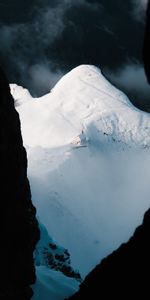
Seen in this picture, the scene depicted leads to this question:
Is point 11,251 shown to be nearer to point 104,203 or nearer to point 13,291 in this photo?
point 13,291

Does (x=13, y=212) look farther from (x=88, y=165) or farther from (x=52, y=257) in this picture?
(x=88, y=165)

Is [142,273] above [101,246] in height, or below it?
below

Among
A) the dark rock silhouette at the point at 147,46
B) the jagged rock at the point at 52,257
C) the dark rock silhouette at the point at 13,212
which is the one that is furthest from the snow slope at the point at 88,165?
the dark rock silhouette at the point at 147,46

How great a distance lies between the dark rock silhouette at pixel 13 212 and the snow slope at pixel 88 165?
9244 cm

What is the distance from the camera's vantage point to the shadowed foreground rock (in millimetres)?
17750

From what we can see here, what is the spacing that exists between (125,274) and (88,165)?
492 feet

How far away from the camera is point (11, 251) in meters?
26.5

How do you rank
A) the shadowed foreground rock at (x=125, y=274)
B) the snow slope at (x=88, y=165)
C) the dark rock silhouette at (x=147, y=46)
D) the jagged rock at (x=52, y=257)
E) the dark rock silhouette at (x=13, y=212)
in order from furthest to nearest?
the snow slope at (x=88, y=165)
the jagged rock at (x=52, y=257)
the dark rock silhouette at (x=13, y=212)
the shadowed foreground rock at (x=125, y=274)
the dark rock silhouette at (x=147, y=46)

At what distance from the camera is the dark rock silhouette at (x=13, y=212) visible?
25016mm

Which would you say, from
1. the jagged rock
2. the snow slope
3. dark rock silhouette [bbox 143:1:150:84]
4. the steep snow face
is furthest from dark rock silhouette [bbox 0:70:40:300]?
the steep snow face

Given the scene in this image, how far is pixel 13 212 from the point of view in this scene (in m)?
26.1

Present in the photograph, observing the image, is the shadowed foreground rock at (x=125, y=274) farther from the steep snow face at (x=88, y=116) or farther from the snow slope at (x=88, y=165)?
the steep snow face at (x=88, y=116)

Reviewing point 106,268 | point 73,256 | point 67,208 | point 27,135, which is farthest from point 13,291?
point 27,135

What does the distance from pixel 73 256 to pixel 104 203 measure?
37.2m
